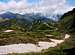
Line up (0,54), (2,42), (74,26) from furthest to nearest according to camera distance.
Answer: (74,26) → (2,42) → (0,54)

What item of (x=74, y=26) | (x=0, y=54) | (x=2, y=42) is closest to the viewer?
(x=0, y=54)

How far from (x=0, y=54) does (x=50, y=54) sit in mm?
13155

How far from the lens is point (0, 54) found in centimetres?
5634

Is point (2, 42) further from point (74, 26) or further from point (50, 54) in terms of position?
point (74, 26)

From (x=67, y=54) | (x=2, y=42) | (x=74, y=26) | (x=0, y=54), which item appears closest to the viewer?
(x=67, y=54)

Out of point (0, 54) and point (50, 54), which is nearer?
point (50, 54)

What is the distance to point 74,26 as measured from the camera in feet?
606

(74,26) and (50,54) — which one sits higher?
(50,54)

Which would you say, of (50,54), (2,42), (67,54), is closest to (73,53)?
(67,54)

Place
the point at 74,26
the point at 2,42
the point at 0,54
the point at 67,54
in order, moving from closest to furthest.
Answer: the point at 67,54, the point at 0,54, the point at 2,42, the point at 74,26

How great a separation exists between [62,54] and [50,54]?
279 centimetres

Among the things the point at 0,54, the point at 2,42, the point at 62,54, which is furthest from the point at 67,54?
the point at 2,42

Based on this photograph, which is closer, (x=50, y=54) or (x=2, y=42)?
(x=50, y=54)

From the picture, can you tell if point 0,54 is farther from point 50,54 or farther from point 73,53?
point 73,53
